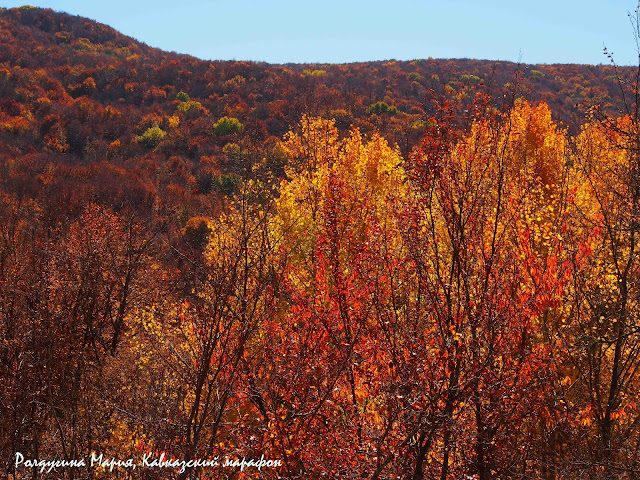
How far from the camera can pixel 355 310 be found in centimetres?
891

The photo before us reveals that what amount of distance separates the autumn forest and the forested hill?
4.17 metres

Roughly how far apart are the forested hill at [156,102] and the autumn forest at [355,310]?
417 cm

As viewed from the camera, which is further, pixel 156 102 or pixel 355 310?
pixel 156 102

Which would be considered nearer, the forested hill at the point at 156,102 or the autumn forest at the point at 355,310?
the autumn forest at the point at 355,310

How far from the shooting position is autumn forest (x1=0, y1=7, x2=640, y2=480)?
21.8 ft

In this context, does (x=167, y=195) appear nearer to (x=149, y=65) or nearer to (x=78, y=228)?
(x=78, y=228)

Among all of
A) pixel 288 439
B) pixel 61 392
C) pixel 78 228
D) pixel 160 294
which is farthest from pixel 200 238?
pixel 288 439

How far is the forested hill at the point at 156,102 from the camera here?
49.1 metres

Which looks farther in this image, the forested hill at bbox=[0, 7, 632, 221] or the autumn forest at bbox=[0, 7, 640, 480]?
the forested hill at bbox=[0, 7, 632, 221]

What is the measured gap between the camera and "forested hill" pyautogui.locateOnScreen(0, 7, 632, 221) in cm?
4909

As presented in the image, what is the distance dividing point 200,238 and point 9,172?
63.2 feet

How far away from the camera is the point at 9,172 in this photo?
1716 inches

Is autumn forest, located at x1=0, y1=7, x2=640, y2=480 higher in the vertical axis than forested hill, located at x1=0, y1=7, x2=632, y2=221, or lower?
lower

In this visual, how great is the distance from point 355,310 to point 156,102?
75.5 m
